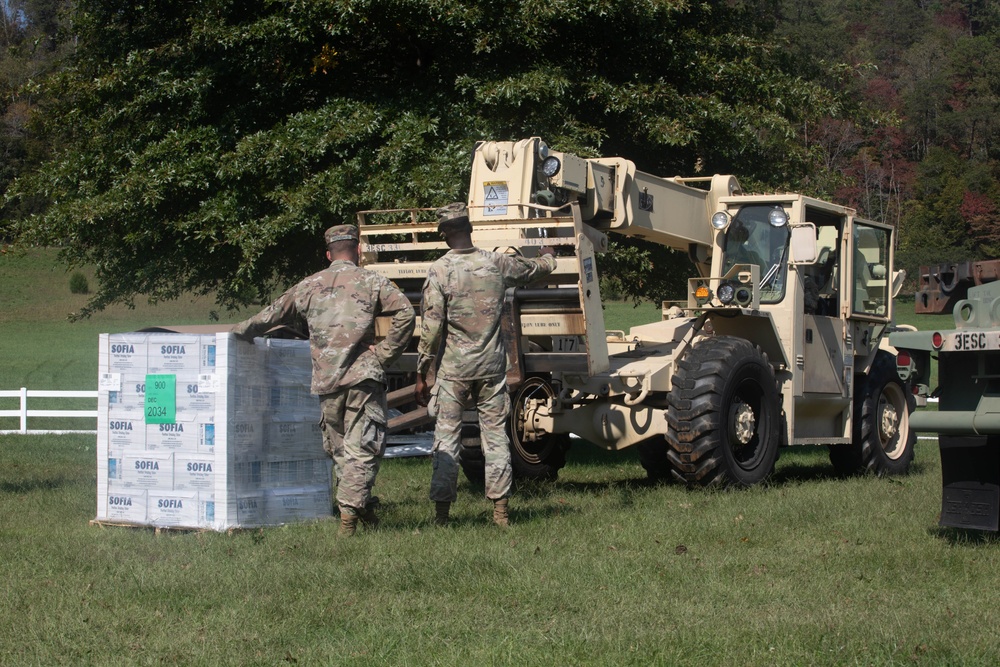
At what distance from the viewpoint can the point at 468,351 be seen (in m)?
8.60

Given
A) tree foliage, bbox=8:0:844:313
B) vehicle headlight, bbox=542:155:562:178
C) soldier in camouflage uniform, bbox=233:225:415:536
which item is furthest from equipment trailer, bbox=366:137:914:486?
tree foliage, bbox=8:0:844:313

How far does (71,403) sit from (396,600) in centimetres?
2388

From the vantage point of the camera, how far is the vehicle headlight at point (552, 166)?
993 cm

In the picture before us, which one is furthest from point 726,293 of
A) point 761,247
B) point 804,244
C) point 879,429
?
point 879,429

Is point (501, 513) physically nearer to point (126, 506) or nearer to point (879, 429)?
point (126, 506)

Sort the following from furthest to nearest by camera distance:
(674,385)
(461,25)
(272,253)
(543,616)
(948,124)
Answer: (948,124) < (272,253) < (461,25) < (674,385) < (543,616)

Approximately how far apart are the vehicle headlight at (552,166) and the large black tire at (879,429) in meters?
4.66

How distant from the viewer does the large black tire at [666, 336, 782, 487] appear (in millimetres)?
10227

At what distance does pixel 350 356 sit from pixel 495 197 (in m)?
2.59

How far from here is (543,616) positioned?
5.91 m

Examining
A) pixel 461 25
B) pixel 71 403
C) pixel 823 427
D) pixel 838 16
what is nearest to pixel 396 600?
pixel 823 427

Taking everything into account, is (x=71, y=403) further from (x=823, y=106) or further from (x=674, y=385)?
(x=674, y=385)

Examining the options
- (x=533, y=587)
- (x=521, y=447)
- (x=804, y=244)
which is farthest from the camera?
(x=521, y=447)

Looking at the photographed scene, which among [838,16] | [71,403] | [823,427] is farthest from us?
[838,16]
